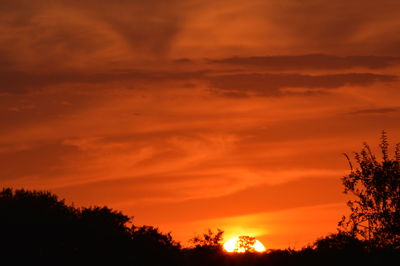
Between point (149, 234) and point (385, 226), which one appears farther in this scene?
point (149, 234)

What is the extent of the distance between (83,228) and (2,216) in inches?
261

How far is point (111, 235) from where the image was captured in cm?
5841

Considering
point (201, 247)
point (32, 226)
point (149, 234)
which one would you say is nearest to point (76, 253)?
point (32, 226)

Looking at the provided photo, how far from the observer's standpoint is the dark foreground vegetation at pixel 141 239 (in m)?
39.5

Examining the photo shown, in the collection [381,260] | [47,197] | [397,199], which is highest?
[47,197]

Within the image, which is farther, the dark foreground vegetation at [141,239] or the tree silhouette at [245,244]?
the tree silhouette at [245,244]

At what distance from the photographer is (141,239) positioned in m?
60.7

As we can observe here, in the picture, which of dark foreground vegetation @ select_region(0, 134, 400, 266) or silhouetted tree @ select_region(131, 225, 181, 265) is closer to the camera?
dark foreground vegetation @ select_region(0, 134, 400, 266)

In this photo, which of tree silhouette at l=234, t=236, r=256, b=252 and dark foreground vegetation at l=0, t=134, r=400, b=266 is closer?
dark foreground vegetation at l=0, t=134, r=400, b=266

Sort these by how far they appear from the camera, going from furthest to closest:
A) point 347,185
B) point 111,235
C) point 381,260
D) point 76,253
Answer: point 111,235 < point 76,253 < point 347,185 < point 381,260

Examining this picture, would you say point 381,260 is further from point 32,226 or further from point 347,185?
point 32,226

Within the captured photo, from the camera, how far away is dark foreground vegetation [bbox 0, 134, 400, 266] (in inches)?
1556

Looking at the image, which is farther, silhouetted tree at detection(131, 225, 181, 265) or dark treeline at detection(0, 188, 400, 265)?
silhouetted tree at detection(131, 225, 181, 265)

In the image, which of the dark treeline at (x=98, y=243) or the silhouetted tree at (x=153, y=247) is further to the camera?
the silhouetted tree at (x=153, y=247)
